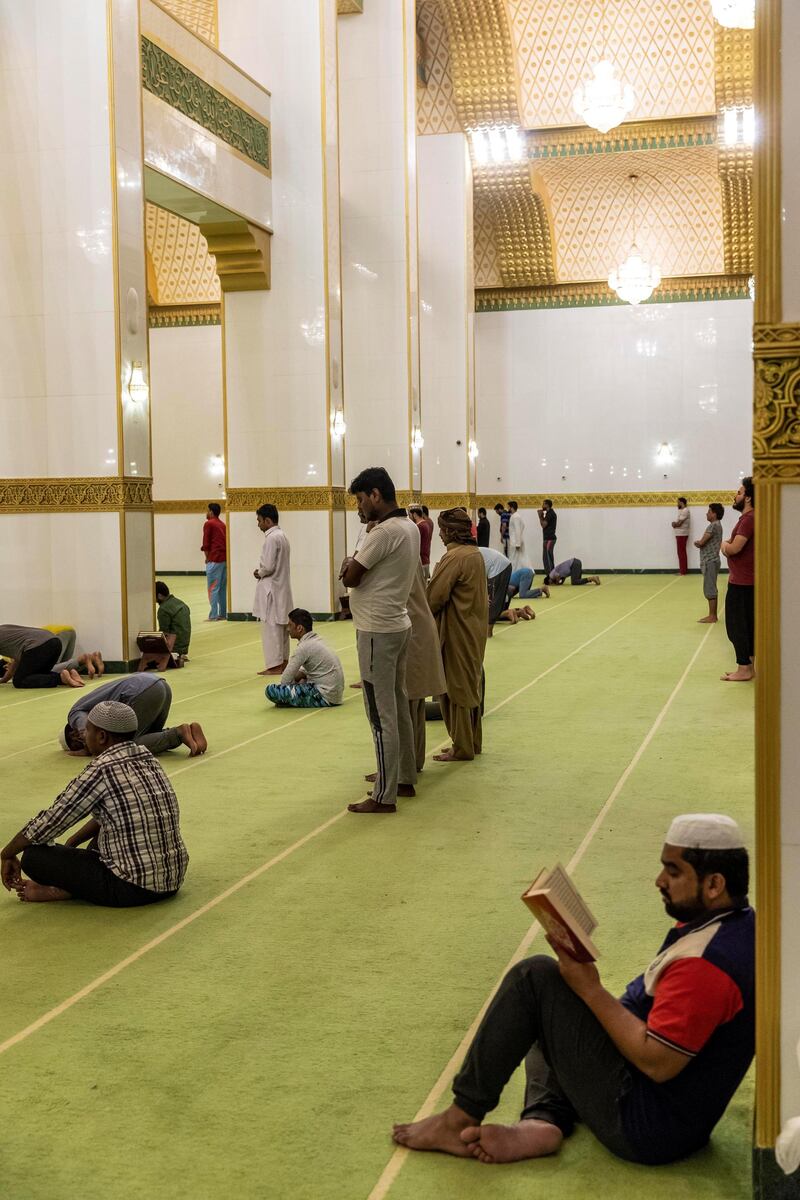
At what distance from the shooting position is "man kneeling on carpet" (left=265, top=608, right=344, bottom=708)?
314 inches

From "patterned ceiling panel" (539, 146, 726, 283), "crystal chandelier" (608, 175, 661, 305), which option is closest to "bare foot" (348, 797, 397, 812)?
"crystal chandelier" (608, 175, 661, 305)

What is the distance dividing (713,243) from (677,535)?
15.0 feet

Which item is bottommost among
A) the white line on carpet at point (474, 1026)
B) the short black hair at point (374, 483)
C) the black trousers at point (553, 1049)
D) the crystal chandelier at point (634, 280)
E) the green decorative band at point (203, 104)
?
the white line on carpet at point (474, 1026)

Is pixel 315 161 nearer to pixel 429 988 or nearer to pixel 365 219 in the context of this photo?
pixel 365 219

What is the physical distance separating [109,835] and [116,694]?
2.32 metres

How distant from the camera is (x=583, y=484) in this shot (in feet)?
70.3

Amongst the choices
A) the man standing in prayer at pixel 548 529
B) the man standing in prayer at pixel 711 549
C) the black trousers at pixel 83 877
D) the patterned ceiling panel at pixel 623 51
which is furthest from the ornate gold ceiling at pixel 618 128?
the black trousers at pixel 83 877

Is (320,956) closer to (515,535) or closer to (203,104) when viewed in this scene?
(203,104)

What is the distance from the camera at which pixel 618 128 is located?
1792 cm

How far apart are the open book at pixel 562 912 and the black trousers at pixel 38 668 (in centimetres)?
720

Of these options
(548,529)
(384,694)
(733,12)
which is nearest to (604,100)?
(733,12)

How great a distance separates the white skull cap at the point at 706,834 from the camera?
2352 mm

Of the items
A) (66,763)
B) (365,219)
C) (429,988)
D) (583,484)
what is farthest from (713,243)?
(429,988)

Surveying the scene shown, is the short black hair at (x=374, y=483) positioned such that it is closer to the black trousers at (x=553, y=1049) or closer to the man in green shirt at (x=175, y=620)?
the black trousers at (x=553, y=1049)
